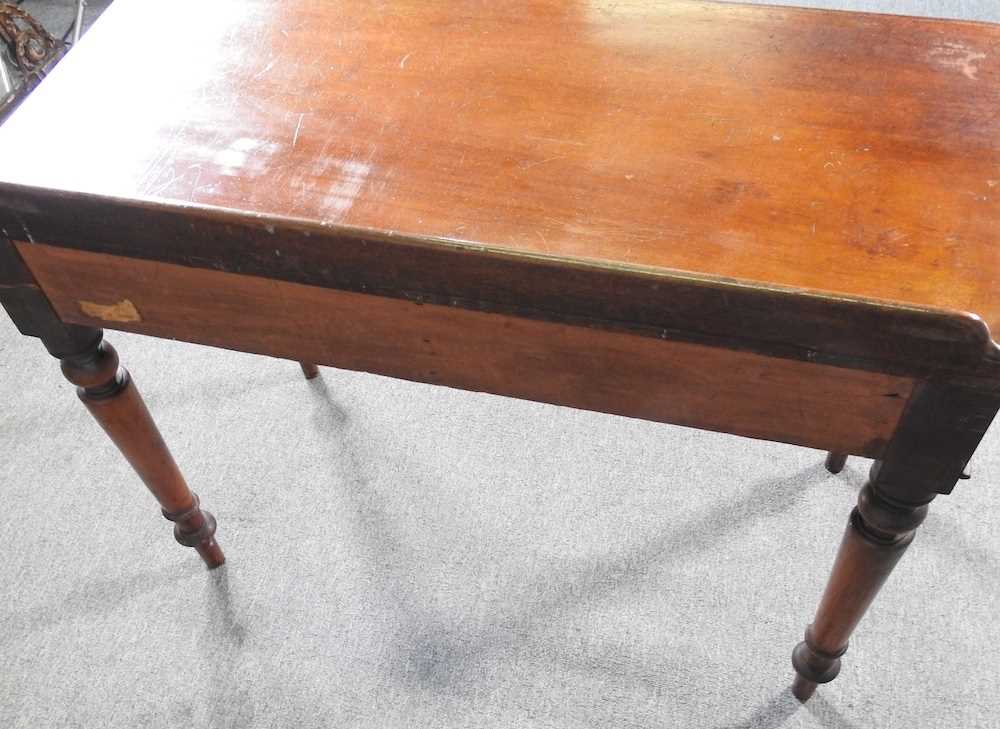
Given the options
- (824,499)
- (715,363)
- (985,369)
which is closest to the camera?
(985,369)

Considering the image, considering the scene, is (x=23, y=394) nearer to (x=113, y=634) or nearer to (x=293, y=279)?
(x=113, y=634)

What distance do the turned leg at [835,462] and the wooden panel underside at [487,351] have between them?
699 mm

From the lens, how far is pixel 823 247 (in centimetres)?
82

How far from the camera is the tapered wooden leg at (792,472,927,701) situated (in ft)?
2.89

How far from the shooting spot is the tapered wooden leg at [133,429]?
108 cm

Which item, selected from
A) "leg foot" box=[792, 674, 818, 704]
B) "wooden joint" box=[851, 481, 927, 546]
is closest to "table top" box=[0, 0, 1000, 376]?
"wooden joint" box=[851, 481, 927, 546]

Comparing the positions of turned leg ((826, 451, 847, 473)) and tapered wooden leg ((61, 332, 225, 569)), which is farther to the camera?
turned leg ((826, 451, 847, 473))

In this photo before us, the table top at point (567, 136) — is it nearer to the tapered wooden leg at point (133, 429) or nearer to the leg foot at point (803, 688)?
the tapered wooden leg at point (133, 429)

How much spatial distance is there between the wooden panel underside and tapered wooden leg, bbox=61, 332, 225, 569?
9 cm

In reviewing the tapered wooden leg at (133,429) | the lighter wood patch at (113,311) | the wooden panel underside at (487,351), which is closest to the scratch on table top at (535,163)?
the wooden panel underside at (487,351)

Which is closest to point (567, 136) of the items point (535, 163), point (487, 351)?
point (535, 163)

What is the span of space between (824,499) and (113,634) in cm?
116

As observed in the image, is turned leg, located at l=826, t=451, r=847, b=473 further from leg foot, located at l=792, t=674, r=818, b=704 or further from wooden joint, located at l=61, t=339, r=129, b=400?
wooden joint, located at l=61, t=339, r=129, b=400

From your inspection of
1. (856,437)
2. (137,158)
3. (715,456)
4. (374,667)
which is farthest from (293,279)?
(715,456)
